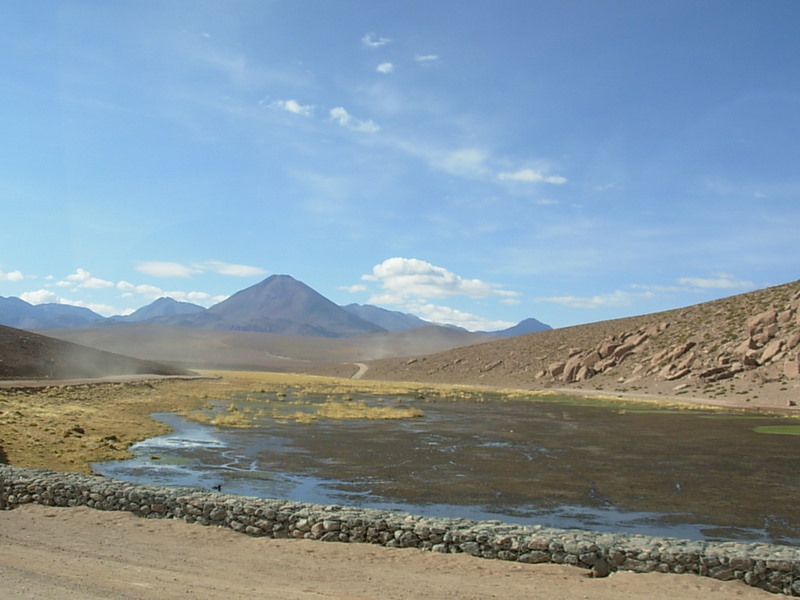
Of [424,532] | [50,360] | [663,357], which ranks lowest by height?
[424,532]

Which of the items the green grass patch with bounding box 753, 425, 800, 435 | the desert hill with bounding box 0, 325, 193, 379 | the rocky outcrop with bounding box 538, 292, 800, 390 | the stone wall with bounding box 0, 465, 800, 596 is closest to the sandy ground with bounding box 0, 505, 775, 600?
the stone wall with bounding box 0, 465, 800, 596

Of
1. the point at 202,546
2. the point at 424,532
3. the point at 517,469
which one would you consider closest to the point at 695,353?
the point at 517,469

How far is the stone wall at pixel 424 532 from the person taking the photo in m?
10.3

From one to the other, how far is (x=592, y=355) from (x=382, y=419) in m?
58.9

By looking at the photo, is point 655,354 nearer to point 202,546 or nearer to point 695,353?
point 695,353

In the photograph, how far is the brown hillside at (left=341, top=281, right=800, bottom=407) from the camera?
66750mm

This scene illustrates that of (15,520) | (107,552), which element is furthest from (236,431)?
(107,552)

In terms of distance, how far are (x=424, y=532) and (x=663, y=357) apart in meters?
76.4

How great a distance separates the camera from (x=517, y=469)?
2234 cm

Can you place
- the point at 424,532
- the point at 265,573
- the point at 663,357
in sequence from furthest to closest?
the point at 663,357
the point at 424,532
the point at 265,573

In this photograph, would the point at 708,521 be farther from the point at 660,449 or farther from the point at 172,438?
the point at 172,438

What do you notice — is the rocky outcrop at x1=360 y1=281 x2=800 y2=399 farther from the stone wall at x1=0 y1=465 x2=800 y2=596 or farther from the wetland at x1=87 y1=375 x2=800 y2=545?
the stone wall at x1=0 y1=465 x2=800 y2=596

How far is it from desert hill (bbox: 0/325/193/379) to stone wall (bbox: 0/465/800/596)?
47897mm

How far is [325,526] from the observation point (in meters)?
12.1
